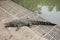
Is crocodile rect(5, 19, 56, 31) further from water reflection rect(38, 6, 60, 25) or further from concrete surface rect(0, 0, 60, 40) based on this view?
water reflection rect(38, 6, 60, 25)

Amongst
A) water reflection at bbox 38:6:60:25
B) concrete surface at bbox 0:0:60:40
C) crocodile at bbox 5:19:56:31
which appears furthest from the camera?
water reflection at bbox 38:6:60:25

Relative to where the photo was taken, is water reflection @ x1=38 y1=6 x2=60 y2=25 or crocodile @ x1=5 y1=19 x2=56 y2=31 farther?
water reflection @ x1=38 y1=6 x2=60 y2=25

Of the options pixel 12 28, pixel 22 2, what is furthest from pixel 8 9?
pixel 12 28

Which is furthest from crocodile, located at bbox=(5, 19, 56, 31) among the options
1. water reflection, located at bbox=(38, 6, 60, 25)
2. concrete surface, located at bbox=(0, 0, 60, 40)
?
water reflection, located at bbox=(38, 6, 60, 25)

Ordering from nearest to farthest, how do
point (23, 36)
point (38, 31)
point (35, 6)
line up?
point (23, 36), point (38, 31), point (35, 6)

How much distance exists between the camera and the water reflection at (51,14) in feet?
13.8

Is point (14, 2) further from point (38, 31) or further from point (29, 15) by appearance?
point (38, 31)

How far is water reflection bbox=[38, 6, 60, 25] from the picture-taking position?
4214mm

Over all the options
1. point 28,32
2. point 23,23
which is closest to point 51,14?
point 23,23

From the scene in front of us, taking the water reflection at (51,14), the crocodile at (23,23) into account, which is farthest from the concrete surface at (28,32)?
the water reflection at (51,14)

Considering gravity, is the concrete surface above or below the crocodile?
below

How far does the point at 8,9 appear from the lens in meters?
4.72

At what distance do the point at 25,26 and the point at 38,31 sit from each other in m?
0.42

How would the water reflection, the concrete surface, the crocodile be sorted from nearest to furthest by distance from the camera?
the concrete surface
the crocodile
the water reflection
